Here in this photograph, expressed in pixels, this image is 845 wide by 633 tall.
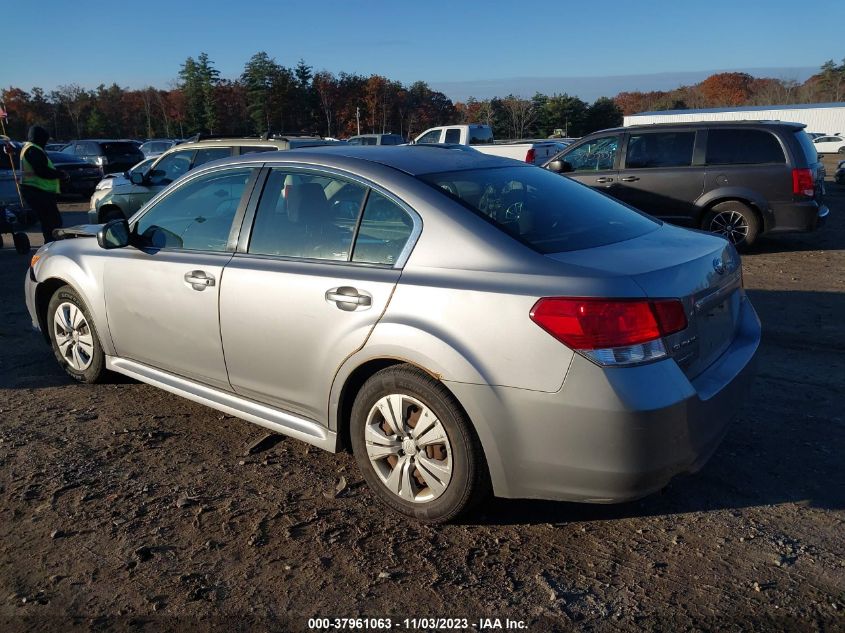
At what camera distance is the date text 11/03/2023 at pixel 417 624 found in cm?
263

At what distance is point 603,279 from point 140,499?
8.12ft

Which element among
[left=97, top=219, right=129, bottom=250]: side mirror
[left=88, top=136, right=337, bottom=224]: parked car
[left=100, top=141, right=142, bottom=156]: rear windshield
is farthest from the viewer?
[left=100, top=141, right=142, bottom=156]: rear windshield

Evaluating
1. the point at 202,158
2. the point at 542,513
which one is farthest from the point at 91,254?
the point at 202,158

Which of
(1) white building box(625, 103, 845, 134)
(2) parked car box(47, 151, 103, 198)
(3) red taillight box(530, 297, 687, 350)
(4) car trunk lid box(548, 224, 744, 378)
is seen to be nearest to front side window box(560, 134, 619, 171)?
(4) car trunk lid box(548, 224, 744, 378)

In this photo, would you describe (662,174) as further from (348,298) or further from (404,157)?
(348,298)

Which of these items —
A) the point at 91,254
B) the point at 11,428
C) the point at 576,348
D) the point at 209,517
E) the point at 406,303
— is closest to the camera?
the point at 576,348

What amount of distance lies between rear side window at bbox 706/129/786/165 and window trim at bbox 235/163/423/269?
8.01m

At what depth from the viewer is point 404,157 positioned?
12.6 feet

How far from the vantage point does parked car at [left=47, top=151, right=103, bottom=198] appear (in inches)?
858

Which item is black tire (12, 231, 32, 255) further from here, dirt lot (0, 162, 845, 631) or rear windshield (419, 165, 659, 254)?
rear windshield (419, 165, 659, 254)

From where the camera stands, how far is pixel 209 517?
342 cm

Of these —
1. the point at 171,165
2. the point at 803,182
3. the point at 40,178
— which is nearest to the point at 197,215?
the point at 171,165

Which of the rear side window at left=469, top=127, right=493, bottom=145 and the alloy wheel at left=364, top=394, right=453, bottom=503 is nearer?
the alloy wheel at left=364, top=394, right=453, bottom=503

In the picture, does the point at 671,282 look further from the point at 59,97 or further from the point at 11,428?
the point at 59,97
